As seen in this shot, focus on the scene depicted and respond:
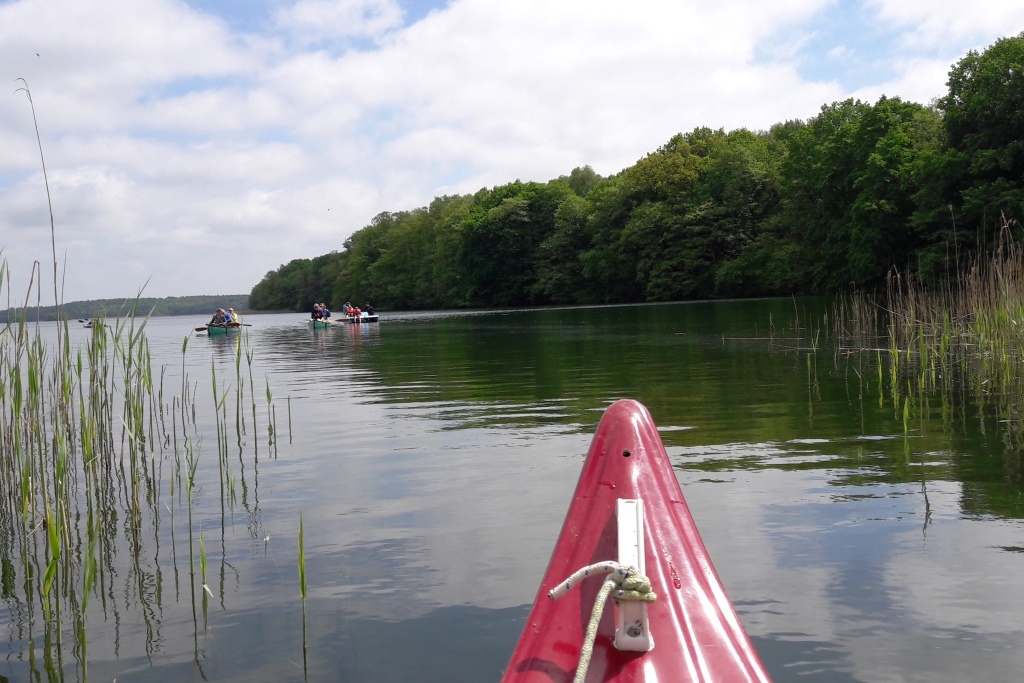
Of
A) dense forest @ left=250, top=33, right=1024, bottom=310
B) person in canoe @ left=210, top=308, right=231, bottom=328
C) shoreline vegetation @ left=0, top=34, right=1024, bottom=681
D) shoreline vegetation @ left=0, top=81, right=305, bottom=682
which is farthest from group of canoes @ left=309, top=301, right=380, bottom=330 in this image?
shoreline vegetation @ left=0, top=81, right=305, bottom=682

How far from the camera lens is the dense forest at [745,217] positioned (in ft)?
113

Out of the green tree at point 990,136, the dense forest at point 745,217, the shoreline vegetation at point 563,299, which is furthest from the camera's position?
the dense forest at point 745,217

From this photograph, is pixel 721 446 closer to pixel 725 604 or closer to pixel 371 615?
pixel 371 615

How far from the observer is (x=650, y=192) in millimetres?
72062

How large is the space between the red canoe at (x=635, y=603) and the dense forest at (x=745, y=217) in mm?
16546

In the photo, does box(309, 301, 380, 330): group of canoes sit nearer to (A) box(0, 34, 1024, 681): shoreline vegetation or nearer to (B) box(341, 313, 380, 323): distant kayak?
(B) box(341, 313, 380, 323): distant kayak

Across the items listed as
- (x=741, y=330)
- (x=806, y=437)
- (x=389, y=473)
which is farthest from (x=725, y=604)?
(x=741, y=330)

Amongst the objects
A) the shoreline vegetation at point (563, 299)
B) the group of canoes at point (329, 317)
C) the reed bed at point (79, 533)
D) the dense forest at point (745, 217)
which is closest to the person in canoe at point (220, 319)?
the group of canoes at point (329, 317)

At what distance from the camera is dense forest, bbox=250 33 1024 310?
34.6 metres

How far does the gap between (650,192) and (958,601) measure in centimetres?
6941

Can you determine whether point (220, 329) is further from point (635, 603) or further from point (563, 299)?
point (635, 603)

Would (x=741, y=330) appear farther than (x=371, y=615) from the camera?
Yes

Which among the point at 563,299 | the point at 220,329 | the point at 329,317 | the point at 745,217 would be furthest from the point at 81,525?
the point at 563,299

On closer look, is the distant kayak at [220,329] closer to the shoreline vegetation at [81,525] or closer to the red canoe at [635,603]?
the shoreline vegetation at [81,525]
